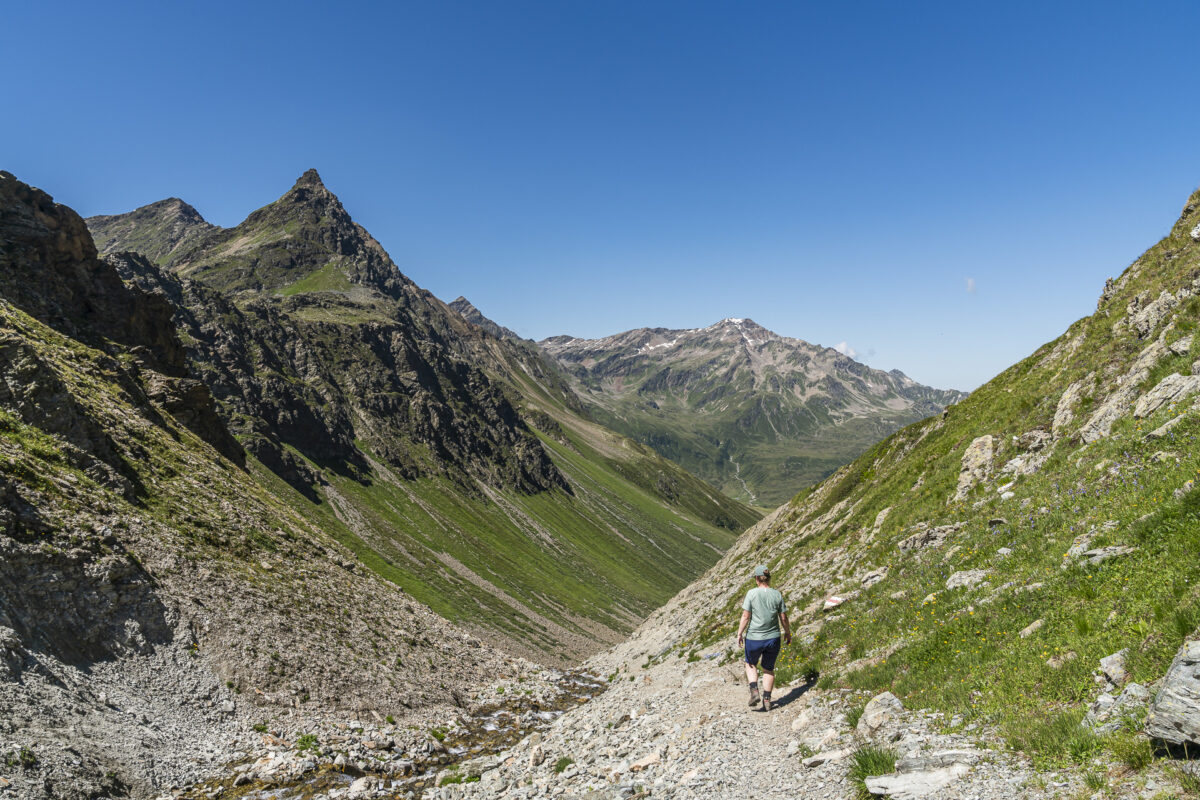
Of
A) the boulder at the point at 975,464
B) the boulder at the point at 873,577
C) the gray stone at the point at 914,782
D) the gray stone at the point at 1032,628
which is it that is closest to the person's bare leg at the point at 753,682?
the gray stone at the point at 1032,628

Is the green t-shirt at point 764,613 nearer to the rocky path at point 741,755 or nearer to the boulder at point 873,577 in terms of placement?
the rocky path at point 741,755

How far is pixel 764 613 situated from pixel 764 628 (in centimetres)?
46

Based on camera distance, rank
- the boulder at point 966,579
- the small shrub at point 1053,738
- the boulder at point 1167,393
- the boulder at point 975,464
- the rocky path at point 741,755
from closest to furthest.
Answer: the small shrub at point 1053,738 < the rocky path at point 741,755 < the boulder at point 966,579 < the boulder at point 1167,393 < the boulder at point 975,464

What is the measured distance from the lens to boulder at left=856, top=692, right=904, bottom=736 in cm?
1334

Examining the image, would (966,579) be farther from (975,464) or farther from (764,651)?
(975,464)

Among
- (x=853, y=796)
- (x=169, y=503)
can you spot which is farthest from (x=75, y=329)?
(x=853, y=796)

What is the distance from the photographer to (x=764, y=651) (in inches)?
706

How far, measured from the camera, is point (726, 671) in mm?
24953

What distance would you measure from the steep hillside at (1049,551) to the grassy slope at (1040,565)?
0.07 metres

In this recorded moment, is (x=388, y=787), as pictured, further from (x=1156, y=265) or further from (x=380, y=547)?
(x=380, y=547)

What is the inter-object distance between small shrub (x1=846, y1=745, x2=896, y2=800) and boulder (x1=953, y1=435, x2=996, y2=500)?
2130 centimetres

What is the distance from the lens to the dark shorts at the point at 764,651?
58.1ft

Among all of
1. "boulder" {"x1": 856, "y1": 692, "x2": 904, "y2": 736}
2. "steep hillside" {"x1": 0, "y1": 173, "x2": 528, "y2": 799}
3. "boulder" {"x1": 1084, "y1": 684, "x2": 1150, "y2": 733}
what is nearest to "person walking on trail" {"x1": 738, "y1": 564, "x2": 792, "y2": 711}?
"boulder" {"x1": 856, "y1": 692, "x2": 904, "y2": 736}

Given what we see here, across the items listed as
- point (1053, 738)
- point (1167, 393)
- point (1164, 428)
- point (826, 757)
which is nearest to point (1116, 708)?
point (1053, 738)
